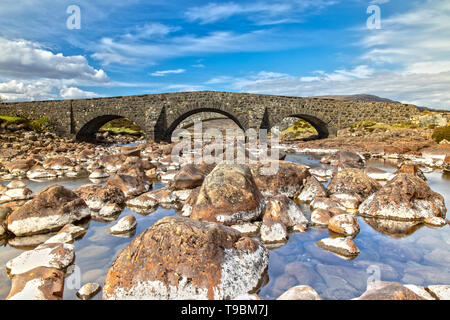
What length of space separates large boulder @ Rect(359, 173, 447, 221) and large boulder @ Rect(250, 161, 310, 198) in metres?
1.85

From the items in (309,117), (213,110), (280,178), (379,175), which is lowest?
(379,175)

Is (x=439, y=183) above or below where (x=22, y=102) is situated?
below

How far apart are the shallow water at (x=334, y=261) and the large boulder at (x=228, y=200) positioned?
1.03m

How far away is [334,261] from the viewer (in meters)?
4.41

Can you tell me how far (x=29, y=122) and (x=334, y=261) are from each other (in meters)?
33.1

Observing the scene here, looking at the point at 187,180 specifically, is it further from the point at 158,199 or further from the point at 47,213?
the point at 47,213

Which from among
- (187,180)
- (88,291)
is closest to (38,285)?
(88,291)

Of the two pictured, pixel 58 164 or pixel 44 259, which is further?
pixel 58 164

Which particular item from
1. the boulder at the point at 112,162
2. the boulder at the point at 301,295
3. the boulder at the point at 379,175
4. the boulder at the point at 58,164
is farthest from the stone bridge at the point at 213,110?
the boulder at the point at 301,295

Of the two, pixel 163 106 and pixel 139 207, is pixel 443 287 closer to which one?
pixel 139 207

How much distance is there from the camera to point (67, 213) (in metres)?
5.97

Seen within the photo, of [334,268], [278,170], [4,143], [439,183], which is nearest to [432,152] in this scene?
[439,183]
